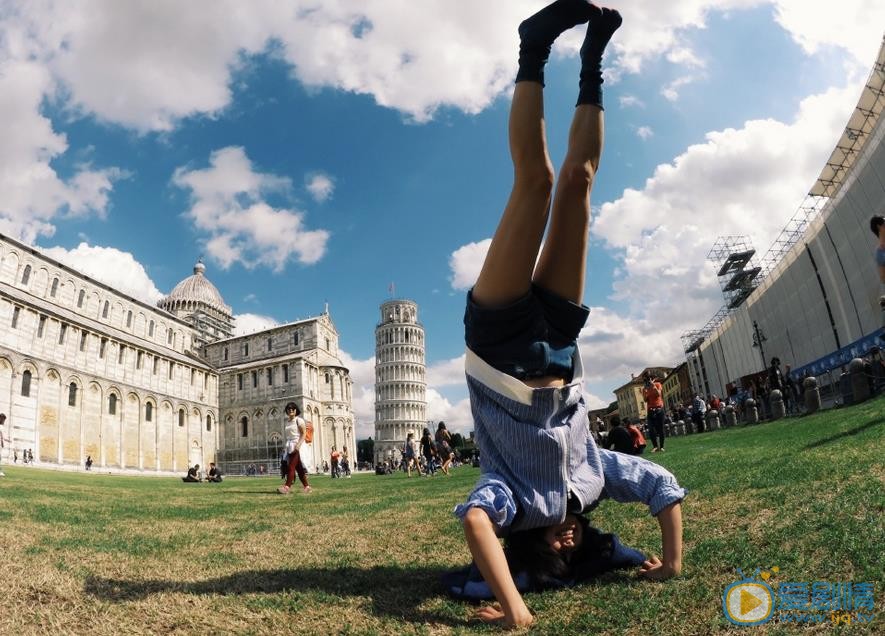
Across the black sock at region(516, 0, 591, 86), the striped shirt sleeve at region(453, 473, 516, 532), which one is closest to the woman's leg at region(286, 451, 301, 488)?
the striped shirt sleeve at region(453, 473, 516, 532)

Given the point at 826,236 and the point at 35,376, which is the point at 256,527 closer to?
the point at 826,236

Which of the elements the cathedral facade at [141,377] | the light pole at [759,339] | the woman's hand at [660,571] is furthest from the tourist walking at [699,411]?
the cathedral facade at [141,377]

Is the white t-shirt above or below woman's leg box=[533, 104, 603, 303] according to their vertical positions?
below

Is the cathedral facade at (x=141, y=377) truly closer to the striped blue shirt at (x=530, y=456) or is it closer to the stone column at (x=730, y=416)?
the stone column at (x=730, y=416)

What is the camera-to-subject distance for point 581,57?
2707mm

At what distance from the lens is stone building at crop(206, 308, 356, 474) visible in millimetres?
59375

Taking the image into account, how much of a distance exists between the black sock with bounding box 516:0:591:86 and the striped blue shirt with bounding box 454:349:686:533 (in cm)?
135

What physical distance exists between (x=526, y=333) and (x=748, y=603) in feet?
4.53

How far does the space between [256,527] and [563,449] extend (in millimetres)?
4108

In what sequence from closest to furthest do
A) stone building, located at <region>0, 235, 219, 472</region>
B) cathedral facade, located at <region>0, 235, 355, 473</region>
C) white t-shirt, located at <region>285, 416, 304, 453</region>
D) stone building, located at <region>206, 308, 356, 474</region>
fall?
1. white t-shirt, located at <region>285, 416, 304, 453</region>
2. stone building, located at <region>0, 235, 219, 472</region>
3. cathedral facade, located at <region>0, 235, 355, 473</region>
4. stone building, located at <region>206, 308, 356, 474</region>

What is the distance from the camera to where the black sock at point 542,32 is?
2375 millimetres

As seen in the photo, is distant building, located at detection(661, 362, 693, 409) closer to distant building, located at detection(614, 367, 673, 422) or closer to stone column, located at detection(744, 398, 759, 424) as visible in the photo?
distant building, located at detection(614, 367, 673, 422)

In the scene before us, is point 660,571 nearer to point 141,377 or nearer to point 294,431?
point 294,431

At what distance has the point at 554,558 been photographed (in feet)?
8.63
